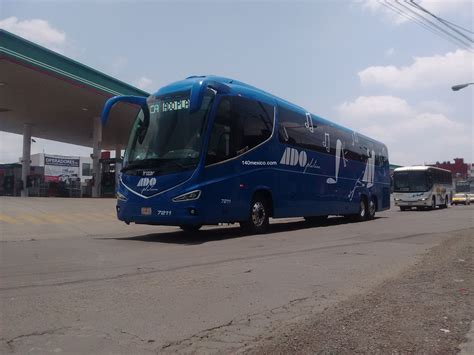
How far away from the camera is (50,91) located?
29.4 m

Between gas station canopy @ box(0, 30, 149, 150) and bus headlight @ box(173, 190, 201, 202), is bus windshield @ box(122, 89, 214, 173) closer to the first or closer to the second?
bus headlight @ box(173, 190, 201, 202)

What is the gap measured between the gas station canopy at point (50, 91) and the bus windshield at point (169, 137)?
13.7m

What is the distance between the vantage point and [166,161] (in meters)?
11.7

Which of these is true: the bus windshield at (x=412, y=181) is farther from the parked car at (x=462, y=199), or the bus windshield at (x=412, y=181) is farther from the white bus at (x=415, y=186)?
the parked car at (x=462, y=199)

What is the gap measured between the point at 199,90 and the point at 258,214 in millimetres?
4758

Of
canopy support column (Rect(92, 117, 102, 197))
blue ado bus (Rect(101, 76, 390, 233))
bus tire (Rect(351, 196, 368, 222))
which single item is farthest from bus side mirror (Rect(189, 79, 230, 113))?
canopy support column (Rect(92, 117, 102, 197))

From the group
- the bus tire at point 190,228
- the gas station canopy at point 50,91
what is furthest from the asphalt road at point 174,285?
the gas station canopy at point 50,91

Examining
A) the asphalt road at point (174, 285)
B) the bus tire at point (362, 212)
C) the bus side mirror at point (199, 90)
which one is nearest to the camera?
the asphalt road at point (174, 285)

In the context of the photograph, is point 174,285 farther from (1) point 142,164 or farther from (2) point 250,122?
(2) point 250,122

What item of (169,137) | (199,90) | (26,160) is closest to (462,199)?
(26,160)

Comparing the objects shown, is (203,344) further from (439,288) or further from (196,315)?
(439,288)

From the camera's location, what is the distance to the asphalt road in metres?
4.68

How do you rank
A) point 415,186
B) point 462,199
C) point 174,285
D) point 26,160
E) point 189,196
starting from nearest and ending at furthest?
point 174,285 → point 189,196 → point 415,186 → point 26,160 → point 462,199

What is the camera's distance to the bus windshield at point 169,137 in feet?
38.3
